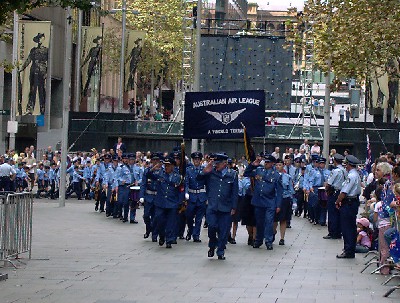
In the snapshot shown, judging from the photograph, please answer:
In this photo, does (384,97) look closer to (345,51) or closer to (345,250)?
(345,51)

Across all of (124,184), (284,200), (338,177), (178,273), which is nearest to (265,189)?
(338,177)

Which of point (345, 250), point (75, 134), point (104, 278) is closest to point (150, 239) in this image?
point (345, 250)

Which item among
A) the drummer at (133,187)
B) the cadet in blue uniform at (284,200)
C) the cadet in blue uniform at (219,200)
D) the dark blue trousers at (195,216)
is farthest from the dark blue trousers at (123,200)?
the cadet in blue uniform at (219,200)

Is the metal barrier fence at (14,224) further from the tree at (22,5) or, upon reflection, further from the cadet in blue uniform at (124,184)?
the cadet in blue uniform at (124,184)

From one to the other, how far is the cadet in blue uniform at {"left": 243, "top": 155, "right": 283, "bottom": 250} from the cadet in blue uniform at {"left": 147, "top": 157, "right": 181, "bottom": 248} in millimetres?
1478

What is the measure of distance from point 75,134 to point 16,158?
1040cm

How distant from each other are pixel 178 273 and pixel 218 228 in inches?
97.9

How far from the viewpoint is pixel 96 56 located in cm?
4850

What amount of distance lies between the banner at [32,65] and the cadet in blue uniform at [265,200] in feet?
62.5

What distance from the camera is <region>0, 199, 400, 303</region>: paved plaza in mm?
14141

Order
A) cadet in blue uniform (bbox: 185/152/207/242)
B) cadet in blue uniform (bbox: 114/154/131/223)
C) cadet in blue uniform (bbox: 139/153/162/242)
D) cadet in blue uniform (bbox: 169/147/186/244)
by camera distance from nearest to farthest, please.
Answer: cadet in blue uniform (bbox: 169/147/186/244) < cadet in blue uniform (bbox: 139/153/162/242) < cadet in blue uniform (bbox: 185/152/207/242) < cadet in blue uniform (bbox: 114/154/131/223)

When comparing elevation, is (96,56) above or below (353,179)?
above

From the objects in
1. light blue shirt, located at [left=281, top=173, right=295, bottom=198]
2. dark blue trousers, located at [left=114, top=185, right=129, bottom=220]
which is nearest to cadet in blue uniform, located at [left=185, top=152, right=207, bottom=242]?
light blue shirt, located at [left=281, top=173, right=295, bottom=198]

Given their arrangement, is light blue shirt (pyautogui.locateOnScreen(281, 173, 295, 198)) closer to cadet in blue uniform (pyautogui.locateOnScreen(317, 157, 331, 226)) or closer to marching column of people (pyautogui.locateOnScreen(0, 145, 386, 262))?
marching column of people (pyautogui.locateOnScreen(0, 145, 386, 262))
